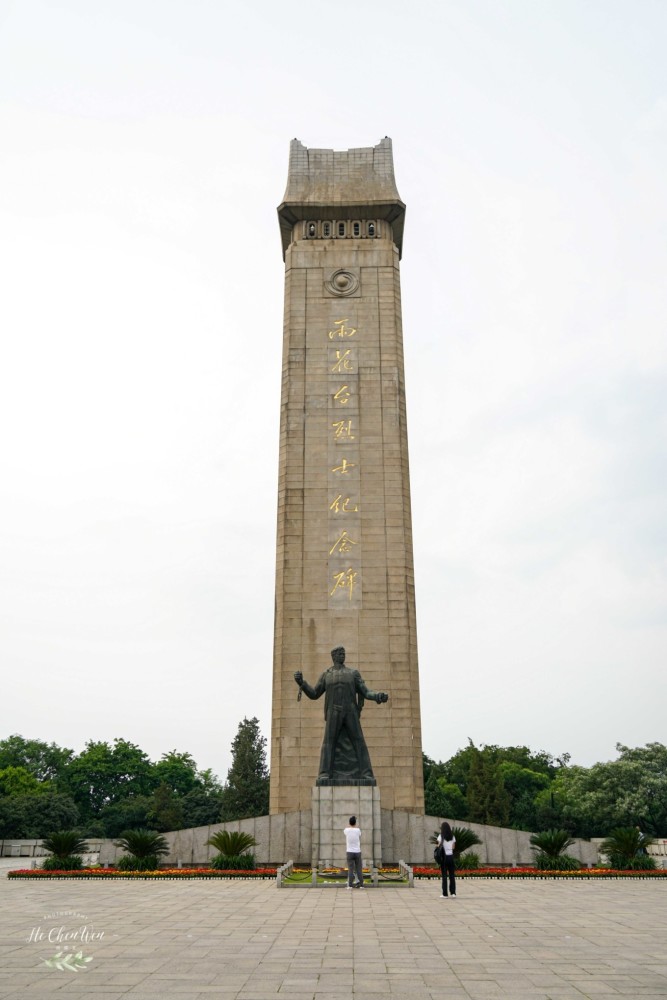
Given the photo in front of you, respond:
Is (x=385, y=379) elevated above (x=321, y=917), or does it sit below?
above

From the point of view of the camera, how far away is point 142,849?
2334 centimetres

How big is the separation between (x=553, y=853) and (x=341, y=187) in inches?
1241

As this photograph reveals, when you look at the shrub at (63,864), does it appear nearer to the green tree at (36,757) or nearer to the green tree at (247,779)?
the green tree at (247,779)

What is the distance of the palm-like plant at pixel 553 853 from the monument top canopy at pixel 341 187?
2902cm

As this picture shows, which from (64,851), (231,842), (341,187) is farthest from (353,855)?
(341,187)

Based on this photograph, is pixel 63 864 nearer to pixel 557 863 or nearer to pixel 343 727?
pixel 343 727

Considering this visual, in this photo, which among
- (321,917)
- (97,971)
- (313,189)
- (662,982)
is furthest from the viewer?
(313,189)

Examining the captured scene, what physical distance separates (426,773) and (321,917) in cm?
6641

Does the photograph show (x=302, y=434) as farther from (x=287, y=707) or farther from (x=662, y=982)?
(x=662, y=982)

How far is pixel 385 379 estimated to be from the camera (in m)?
37.2

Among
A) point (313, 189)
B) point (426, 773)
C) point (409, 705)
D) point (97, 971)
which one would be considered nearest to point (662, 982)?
point (97, 971)

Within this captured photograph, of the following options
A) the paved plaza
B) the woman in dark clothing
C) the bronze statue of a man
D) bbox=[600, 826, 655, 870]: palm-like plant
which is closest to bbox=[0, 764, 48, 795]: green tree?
the bronze statue of a man

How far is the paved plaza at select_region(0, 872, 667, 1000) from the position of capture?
834 cm

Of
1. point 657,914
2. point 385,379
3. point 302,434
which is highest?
point 385,379
